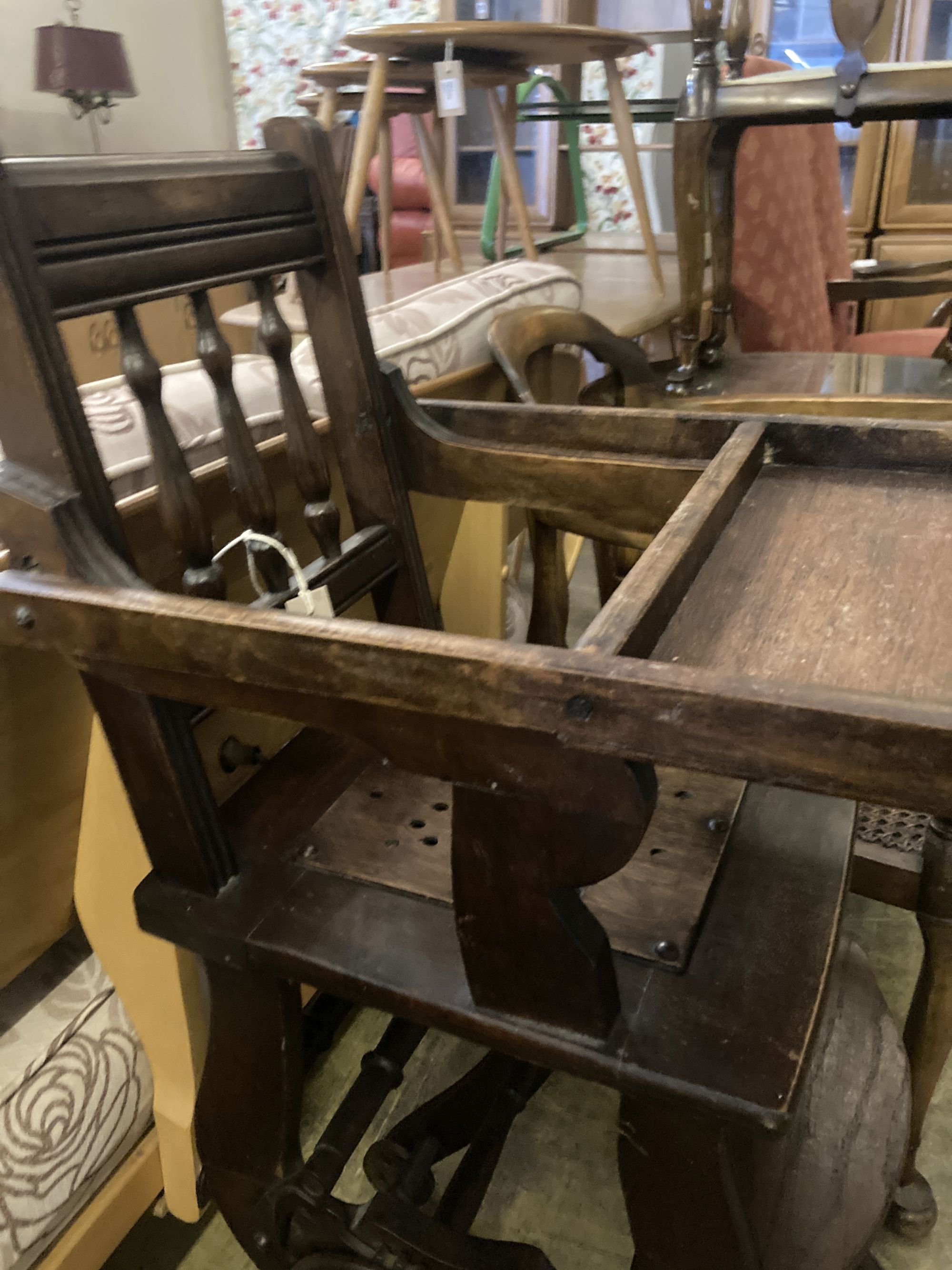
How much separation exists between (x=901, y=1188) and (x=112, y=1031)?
31.0 inches

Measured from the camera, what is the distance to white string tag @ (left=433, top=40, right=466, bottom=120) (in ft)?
5.42

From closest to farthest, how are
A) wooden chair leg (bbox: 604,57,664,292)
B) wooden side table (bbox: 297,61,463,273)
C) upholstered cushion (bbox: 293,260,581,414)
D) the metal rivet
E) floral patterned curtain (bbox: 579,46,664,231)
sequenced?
1. the metal rivet
2. upholstered cushion (bbox: 293,260,581,414)
3. wooden side table (bbox: 297,61,463,273)
4. wooden chair leg (bbox: 604,57,664,292)
5. floral patterned curtain (bbox: 579,46,664,231)

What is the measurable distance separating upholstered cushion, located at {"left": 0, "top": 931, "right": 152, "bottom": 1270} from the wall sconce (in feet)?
11.3

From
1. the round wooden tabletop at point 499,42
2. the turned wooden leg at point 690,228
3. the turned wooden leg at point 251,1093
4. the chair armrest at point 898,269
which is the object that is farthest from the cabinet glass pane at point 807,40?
the turned wooden leg at point 251,1093

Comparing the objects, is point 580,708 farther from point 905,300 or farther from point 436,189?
point 905,300

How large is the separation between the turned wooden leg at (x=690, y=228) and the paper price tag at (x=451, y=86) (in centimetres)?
62

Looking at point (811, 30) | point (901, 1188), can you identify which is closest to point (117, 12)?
point (811, 30)

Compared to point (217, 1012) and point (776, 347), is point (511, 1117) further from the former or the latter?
point (776, 347)

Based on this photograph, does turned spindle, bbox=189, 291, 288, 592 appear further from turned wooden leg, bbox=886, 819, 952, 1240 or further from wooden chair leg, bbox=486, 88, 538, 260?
wooden chair leg, bbox=486, 88, 538, 260

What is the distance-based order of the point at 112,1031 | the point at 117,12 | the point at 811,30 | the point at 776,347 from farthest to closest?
the point at 117,12 → the point at 811,30 → the point at 776,347 → the point at 112,1031

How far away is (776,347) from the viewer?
5.73 ft

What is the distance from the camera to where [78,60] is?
10.5 feet

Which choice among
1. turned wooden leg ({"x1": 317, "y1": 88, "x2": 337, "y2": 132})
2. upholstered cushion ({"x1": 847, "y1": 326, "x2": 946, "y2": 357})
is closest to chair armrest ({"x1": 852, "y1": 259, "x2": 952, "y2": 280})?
upholstered cushion ({"x1": 847, "y1": 326, "x2": 946, "y2": 357})

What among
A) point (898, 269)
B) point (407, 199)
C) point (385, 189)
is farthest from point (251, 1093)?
point (407, 199)
